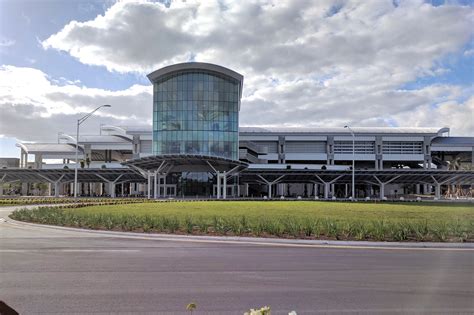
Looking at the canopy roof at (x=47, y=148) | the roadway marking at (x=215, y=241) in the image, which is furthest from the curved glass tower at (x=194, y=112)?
the roadway marking at (x=215, y=241)

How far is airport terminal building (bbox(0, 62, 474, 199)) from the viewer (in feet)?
235

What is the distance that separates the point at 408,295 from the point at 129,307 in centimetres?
500

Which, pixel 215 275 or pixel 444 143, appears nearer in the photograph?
pixel 215 275

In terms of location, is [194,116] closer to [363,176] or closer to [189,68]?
[189,68]

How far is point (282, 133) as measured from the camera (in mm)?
98688

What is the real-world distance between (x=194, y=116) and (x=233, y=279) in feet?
213

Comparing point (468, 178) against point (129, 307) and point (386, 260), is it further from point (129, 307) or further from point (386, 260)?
point (129, 307)

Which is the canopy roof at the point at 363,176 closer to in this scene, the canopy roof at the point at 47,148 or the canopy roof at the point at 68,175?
the canopy roof at the point at 68,175

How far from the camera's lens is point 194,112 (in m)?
72.9

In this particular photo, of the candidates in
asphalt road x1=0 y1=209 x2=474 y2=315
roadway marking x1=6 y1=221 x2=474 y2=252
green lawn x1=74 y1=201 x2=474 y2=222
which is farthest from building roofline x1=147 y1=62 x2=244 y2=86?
asphalt road x1=0 y1=209 x2=474 y2=315

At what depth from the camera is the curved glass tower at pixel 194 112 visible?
72875 mm

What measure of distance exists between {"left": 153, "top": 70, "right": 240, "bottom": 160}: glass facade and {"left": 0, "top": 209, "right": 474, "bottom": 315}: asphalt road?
193ft

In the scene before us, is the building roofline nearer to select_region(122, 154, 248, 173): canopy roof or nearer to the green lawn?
select_region(122, 154, 248, 173): canopy roof

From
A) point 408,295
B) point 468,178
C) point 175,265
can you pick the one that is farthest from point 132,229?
point 468,178
